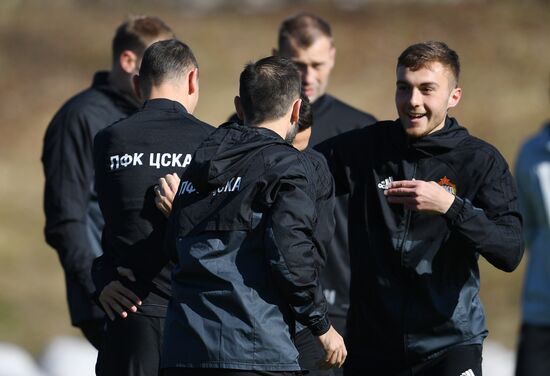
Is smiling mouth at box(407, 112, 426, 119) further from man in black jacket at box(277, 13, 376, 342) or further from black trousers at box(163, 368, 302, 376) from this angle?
man in black jacket at box(277, 13, 376, 342)

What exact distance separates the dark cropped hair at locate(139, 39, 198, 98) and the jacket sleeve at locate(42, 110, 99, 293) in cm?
156

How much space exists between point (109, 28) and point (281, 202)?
16.0 metres

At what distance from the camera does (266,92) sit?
4758 mm

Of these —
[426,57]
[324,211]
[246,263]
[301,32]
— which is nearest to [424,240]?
[324,211]

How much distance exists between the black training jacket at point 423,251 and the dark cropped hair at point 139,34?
1.87 meters

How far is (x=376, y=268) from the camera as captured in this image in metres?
5.41

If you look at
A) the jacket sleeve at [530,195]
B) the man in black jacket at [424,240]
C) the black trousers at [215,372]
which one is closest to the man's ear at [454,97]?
the man in black jacket at [424,240]

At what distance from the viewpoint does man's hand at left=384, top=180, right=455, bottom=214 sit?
4.97 m

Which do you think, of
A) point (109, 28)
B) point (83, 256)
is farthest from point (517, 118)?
point (83, 256)

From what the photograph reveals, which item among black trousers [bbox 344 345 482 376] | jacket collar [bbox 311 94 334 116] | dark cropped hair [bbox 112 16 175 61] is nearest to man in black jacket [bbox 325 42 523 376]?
black trousers [bbox 344 345 482 376]

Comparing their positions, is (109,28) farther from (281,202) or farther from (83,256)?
(281,202)

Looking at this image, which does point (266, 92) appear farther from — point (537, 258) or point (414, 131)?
point (537, 258)

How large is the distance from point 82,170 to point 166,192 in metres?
1.91

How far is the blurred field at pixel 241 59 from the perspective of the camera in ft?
55.9
